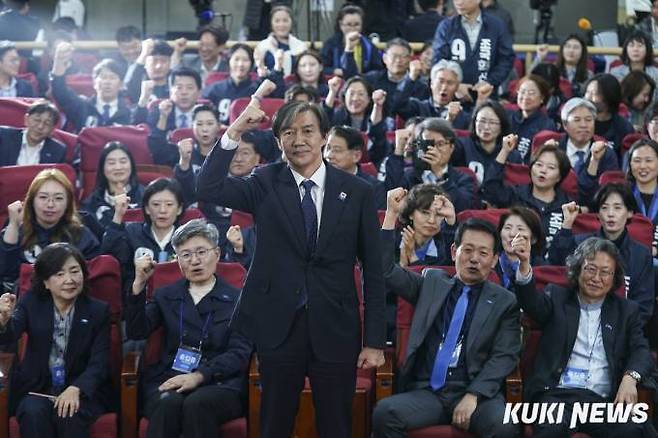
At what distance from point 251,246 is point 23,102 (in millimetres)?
2141

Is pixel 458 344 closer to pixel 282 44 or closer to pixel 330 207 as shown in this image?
pixel 330 207

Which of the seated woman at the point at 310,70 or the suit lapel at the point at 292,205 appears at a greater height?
the seated woman at the point at 310,70

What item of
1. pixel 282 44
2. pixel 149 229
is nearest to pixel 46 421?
pixel 149 229

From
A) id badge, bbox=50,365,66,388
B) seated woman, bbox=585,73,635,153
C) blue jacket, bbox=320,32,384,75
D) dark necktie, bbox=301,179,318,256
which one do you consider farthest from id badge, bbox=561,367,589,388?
blue jacket, bbox=320,32,384,75

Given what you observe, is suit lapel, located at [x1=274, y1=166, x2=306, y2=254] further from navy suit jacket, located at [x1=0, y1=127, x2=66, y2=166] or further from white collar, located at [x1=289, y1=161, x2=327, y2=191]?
navy suit jacket, located at [x1=0, y1=127, x2=66, y2=166]

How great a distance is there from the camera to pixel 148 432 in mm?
3979

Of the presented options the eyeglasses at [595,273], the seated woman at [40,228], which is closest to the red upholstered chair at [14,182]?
the seated woman at [40,228]

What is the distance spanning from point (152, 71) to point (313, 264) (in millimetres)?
Result: 4221

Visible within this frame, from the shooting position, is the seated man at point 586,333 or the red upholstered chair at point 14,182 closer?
the seated man at point 586,333

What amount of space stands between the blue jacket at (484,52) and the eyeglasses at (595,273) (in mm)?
2961

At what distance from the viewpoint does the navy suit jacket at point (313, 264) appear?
316cm

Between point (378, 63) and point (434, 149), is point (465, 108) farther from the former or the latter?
point (434, 149)

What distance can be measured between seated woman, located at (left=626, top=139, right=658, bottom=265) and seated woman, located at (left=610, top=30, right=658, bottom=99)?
1.90 meters

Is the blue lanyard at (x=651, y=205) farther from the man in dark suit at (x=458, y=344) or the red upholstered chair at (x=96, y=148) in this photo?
the red upholstered chair at (x=96, y=148)
